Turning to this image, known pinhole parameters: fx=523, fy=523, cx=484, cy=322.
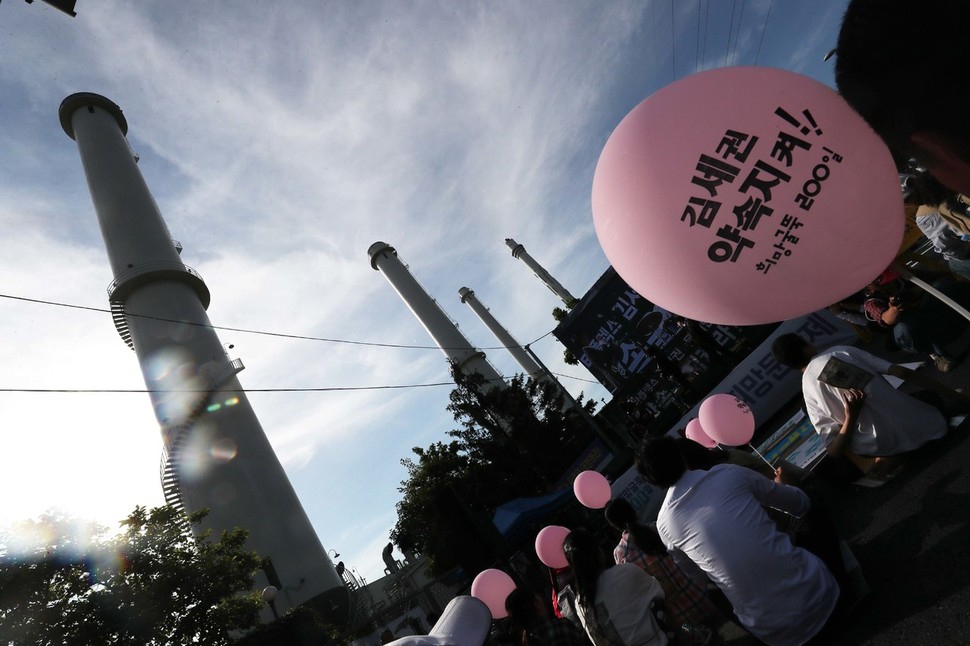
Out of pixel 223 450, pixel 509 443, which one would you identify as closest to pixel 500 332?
pixel 509 443

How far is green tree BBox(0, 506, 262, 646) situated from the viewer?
10672mm

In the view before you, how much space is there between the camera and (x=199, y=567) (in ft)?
43.9

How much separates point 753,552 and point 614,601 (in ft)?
3.67

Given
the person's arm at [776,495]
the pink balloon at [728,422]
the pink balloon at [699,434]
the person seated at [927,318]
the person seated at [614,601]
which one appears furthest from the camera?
the pink balloon at [699,434]

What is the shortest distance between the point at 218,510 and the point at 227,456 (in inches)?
88.3

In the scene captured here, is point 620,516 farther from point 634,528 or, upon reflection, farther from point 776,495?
point 776,495

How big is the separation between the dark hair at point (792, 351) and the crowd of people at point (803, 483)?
0.01 meters

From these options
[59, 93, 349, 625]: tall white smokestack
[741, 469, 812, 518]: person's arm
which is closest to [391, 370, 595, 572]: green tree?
[59, 93, 349, 625]: tall white smokestack

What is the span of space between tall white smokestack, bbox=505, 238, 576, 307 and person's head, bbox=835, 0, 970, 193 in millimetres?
33434

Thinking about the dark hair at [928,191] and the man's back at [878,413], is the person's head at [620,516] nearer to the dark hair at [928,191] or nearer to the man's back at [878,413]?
the man's back at [878,413]

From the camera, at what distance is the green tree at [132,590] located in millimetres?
10672

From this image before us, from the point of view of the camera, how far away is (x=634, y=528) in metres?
4.18

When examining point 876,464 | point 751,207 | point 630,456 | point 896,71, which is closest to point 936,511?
point 876,464

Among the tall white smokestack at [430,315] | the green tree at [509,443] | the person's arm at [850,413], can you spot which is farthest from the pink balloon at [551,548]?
the tall white smokestack at [430,315]
